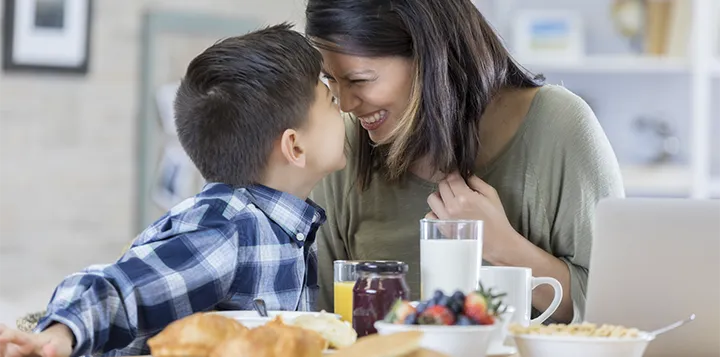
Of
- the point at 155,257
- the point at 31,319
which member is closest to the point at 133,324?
the point at 155,257

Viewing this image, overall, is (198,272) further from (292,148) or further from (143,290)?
(292,148)

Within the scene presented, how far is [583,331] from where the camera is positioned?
1231 mm

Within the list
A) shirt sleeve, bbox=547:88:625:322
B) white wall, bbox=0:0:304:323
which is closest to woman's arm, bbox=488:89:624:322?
shirt sleeve, bbox=547:88:625:322

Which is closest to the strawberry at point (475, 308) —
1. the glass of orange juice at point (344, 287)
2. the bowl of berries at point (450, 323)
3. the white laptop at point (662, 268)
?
the bowl of berries at point (450, 323)

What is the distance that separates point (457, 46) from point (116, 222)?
2.30m

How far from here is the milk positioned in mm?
1419

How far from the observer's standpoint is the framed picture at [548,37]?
4.48 m

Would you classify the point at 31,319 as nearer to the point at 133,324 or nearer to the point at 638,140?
the point at 133,324

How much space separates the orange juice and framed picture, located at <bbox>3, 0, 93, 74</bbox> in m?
2.61

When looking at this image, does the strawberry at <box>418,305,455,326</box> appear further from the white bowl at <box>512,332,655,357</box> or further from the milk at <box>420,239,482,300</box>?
the milk at <box>420,239,482,300</box>

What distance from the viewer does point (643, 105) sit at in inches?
181

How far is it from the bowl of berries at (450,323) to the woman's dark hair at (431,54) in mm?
876

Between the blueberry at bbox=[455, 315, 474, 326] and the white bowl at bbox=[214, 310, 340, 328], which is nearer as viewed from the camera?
the blueberry at bbox=[455, 315, 474, 326]

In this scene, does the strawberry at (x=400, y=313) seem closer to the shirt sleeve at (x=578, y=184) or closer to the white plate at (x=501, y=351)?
the white plate at (x=501, y=351)
